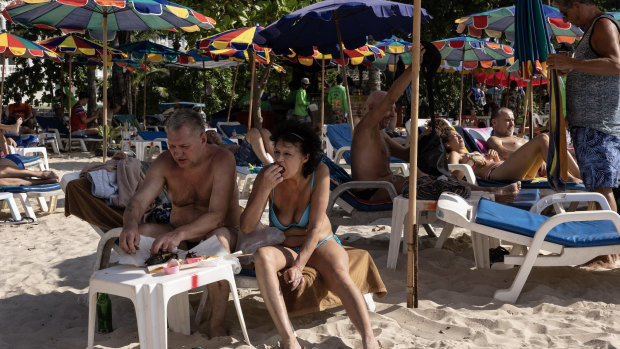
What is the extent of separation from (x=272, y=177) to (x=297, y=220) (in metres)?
0.31

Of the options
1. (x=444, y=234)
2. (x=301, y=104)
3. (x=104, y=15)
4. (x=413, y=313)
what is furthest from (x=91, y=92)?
(x=413, y=313)

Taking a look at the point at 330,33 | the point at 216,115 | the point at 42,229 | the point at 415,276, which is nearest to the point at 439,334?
the point at 415,276

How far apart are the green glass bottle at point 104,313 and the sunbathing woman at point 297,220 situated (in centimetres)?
83

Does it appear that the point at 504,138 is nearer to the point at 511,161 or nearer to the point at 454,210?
the point at 511,161

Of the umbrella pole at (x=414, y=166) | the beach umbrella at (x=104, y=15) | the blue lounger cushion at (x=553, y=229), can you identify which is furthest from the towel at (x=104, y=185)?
the blue lounger cushion at (x=553, y=229)

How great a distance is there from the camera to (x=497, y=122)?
6.61m

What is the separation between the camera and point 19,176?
649 centimetres

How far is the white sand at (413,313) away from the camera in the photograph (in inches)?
118

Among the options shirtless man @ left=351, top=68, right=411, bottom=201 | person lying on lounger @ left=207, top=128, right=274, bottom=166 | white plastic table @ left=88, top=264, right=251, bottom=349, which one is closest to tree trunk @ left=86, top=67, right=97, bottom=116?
person lying on lounger @ left=207, top=128, right=274, bottom=166

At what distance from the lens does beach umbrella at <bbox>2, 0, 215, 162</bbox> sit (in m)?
5.67

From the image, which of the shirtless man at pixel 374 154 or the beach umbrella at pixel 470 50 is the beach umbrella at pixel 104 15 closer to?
the shirtless man at pixel 374 154

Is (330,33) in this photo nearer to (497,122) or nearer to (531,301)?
(497,122)

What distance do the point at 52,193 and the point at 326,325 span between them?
4.42m

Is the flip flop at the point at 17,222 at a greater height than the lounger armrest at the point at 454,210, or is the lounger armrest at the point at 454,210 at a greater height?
the lounger armrest at the point at 454,210
